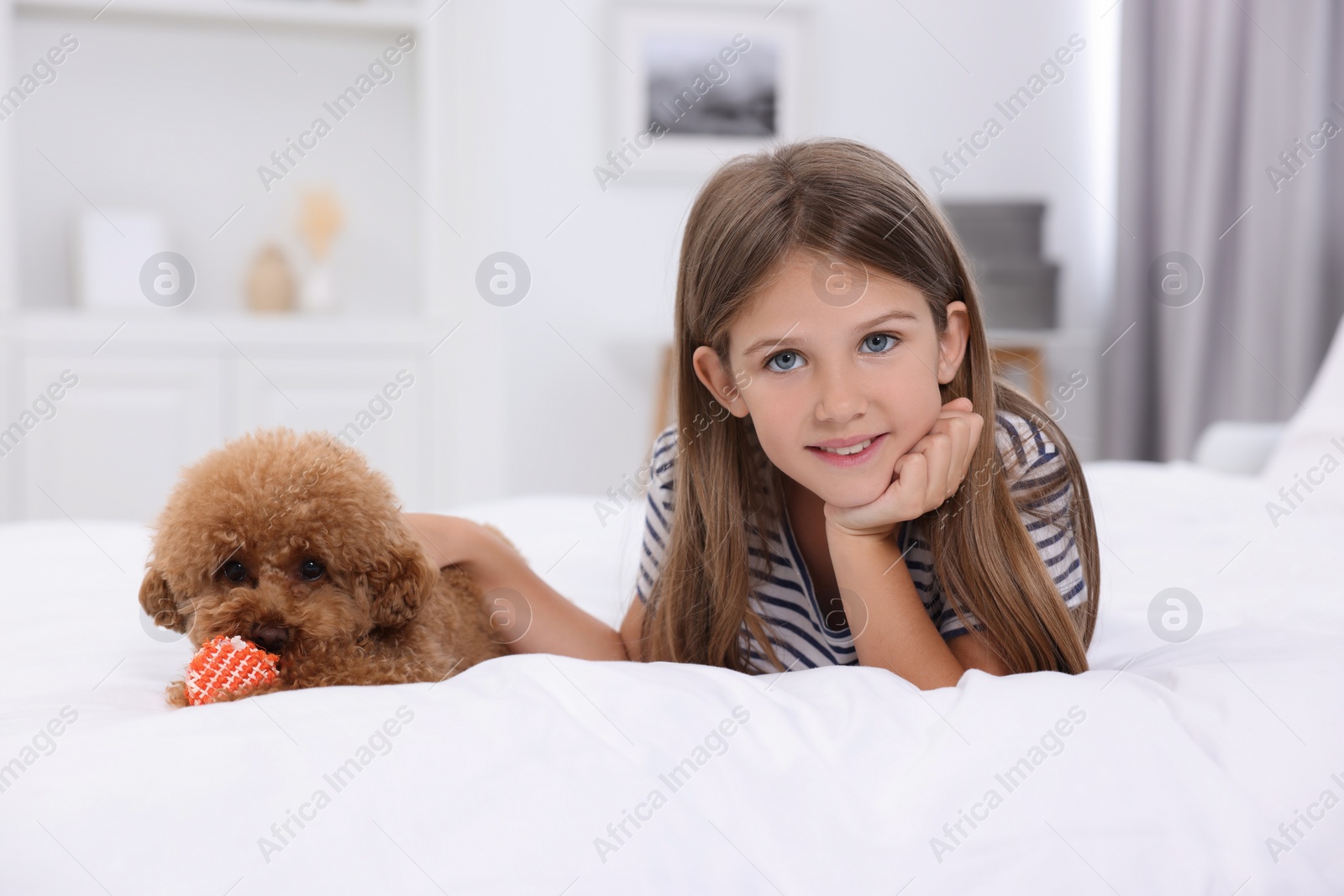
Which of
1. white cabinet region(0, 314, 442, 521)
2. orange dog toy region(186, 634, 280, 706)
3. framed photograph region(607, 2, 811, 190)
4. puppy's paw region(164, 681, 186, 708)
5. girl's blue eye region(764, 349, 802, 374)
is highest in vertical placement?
framed photograph region(607, 2, 811, 190)

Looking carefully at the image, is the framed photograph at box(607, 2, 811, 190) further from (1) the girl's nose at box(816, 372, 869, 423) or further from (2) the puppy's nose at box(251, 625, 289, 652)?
(2) the puppy's nose at box(251, 625, 289, 652)

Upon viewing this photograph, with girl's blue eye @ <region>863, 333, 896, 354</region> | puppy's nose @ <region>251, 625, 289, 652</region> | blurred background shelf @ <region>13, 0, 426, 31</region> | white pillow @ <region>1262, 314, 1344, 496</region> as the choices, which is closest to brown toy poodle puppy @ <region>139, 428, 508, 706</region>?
puppy's nose @ <region>251, 625, 289, 652</region>

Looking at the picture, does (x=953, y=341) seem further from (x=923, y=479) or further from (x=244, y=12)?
(x=244, y=12)

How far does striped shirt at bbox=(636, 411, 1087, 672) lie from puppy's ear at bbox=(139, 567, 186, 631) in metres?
0.49

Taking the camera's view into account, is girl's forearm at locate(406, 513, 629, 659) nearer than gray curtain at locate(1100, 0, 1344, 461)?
Yes

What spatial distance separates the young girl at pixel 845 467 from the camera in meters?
0.91

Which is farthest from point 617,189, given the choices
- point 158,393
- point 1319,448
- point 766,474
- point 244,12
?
point 766,474

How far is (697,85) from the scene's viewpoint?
3.81 metres

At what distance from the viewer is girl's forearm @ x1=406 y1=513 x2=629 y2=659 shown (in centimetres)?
108

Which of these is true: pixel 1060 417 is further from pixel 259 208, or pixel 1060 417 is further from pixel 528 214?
pixel 259 208

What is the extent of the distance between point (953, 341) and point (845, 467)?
192 mm

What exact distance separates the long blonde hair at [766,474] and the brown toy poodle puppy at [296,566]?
1.01ft

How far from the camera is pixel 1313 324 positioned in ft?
10.2

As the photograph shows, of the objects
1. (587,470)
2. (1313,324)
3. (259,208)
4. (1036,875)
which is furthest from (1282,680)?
(259,208)
